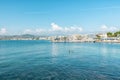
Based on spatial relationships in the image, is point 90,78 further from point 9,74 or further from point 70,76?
point 9,74

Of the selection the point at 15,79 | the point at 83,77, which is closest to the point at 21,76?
the point at 15,79

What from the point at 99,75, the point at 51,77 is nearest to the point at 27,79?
the point at 51,77

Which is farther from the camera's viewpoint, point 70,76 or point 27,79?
point 70,76

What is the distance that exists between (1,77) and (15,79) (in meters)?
3.47

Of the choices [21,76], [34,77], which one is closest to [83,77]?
[34,77]

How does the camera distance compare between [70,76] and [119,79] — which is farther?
[70,76]

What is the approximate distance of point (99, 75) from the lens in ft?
119

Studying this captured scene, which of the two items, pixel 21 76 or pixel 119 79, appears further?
pixel 21 76

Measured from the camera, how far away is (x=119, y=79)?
108 feet

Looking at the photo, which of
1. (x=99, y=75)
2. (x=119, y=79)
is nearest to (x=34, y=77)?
(x=99, y=75)

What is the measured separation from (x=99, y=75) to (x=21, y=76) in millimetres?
16741

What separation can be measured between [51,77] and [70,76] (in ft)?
13.5

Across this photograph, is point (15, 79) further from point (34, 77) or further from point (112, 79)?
point (112, 79)

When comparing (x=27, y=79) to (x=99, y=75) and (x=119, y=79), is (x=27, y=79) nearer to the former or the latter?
(x=99, y=75)
